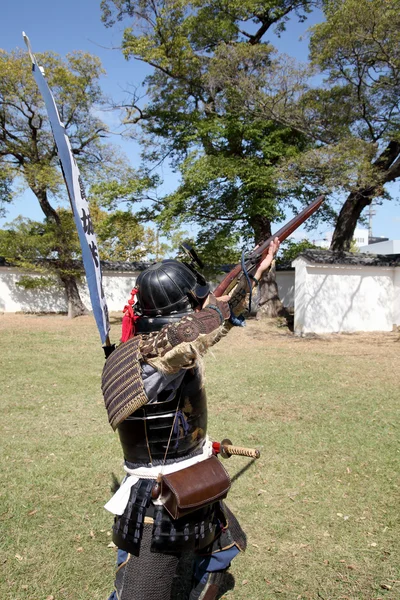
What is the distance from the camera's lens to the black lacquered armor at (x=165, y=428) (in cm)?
203

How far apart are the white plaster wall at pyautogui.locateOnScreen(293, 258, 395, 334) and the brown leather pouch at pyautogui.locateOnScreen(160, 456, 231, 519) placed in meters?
11.7

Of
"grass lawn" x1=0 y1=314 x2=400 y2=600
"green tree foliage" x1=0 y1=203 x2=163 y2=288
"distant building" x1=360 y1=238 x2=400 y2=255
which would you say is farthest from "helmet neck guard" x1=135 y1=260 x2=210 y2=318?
"distant building" x1=360 y1=238 x2=400 y2=255

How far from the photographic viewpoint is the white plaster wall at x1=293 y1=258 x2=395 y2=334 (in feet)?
44.0

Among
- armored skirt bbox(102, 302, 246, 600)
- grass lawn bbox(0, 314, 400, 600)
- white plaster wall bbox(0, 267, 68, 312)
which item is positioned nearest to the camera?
armored skirt bbox(102, 302, 246, 600)

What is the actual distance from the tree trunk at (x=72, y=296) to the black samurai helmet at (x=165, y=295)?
16381 mm

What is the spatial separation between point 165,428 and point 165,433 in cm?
2

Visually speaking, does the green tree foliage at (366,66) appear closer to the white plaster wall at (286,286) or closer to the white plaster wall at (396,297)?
the white plaster wall at (396,297)

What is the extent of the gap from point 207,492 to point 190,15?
14874 mm

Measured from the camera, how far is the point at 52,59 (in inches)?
586

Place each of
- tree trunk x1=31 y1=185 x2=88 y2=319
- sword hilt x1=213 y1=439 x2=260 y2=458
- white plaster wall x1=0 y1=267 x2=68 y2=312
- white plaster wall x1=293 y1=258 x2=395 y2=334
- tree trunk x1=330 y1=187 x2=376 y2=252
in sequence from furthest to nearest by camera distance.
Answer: white plaster wall x1=0 y1=267 x2=68 y2=312
tree trunk x1=31 y1=185 x2=88 y2=319
tree trunk x1=330 y1=187 x2=376 y2=252
white plaster wall x1=293 y1=258 x2=395 y2=334
sword hilt x1=213 y1=439 x2=260 y2=458

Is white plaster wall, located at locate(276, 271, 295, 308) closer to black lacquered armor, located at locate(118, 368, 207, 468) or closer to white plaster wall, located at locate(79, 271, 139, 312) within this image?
white plaster wall, located at locate(79, 271, 139, 312)

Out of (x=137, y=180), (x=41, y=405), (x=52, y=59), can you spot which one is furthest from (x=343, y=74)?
(x=41, y=405)

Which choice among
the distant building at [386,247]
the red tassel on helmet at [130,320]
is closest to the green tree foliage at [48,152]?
the red tassel on helmet at [130,320]

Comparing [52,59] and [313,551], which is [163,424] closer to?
[313,551]
